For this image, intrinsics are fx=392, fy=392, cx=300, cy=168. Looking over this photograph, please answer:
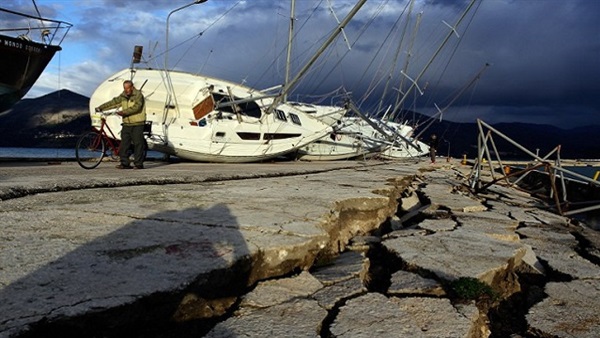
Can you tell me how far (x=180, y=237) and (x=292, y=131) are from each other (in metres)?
11.4

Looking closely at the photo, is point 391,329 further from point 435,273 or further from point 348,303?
point 435,273

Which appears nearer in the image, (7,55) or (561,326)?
(561,326)

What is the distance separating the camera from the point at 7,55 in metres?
12.9

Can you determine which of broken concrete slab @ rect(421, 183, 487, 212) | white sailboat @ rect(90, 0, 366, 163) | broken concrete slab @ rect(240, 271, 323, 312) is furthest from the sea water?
broken concrete slab @ rect(240, 271, 323, 312)

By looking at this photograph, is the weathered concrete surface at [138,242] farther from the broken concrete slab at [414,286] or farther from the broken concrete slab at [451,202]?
the broken concrete slab at [451,202]

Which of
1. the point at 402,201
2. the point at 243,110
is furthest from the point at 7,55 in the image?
the point at 402,201

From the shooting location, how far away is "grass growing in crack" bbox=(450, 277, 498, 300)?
6.65 ft

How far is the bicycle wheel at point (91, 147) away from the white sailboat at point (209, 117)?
277 centimetres

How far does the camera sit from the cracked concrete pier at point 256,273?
1436 mm

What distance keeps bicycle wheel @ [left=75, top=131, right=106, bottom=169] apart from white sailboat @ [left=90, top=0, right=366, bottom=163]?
2.77 meters

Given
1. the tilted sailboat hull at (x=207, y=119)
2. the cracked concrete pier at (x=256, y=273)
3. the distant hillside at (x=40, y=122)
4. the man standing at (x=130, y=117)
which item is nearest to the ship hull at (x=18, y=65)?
the tilted sailboat hull at (x=207, y=119)

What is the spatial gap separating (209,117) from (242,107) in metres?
1.33

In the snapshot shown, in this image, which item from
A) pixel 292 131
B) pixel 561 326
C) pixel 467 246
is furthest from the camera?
pixel 292 131

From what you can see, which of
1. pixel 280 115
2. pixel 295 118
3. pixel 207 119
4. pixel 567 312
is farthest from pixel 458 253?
pixel 295 118
